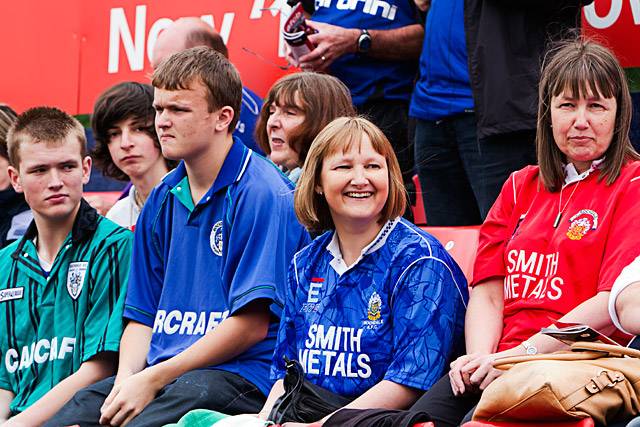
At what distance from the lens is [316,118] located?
4754mm

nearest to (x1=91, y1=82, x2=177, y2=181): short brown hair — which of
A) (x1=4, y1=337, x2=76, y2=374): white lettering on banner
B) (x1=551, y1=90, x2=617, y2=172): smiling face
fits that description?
(x1=4, y1=337, x2=76, y2=374): white lettering on banner

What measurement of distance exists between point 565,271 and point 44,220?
2317 millimetres

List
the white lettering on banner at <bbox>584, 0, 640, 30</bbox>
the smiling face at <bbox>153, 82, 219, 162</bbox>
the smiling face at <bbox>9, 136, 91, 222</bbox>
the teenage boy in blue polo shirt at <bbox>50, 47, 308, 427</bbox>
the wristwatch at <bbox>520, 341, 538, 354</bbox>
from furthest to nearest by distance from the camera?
the white lettering on banner at <bbox>584, 0, 640, 30</bbox> → the smiling face at <bbox>9, 136, 91, 222</bbox> → the smiling face at <bbox>153, 82, 219, 162</bbox> → the teenage boy in blue polo shirt at <bbox>50, 47, 308, 427</bbox> → the wristwatch at <bbox>520, 341, 538, 354</bbox>

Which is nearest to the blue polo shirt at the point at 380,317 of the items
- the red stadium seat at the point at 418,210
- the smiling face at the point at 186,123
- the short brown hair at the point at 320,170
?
the short brown hair at the point at 320,170

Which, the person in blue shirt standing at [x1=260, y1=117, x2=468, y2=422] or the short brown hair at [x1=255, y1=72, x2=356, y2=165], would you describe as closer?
the person in blue shirt standing at [x1=260, y1=117, x2=468, y2=422]

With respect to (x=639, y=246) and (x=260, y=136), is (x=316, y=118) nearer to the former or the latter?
(x=260, y=136)

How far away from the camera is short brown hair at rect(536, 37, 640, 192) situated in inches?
141

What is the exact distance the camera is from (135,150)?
5.41 m

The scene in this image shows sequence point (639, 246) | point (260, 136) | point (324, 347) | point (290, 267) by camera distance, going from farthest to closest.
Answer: point (260, 136), point (290, 267), point (324, 347), point (639, 246)

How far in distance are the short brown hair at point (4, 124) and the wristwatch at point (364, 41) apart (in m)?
1.86

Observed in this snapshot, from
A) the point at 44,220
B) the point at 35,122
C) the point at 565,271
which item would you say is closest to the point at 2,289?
the point at 44,220

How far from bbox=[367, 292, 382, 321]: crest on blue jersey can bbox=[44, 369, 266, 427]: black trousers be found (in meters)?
0.60

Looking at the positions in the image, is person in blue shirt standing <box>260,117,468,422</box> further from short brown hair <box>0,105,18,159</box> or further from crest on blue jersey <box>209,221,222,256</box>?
short brown hair <box>0,105,18,159</box>

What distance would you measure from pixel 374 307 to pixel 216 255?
2.73ft
